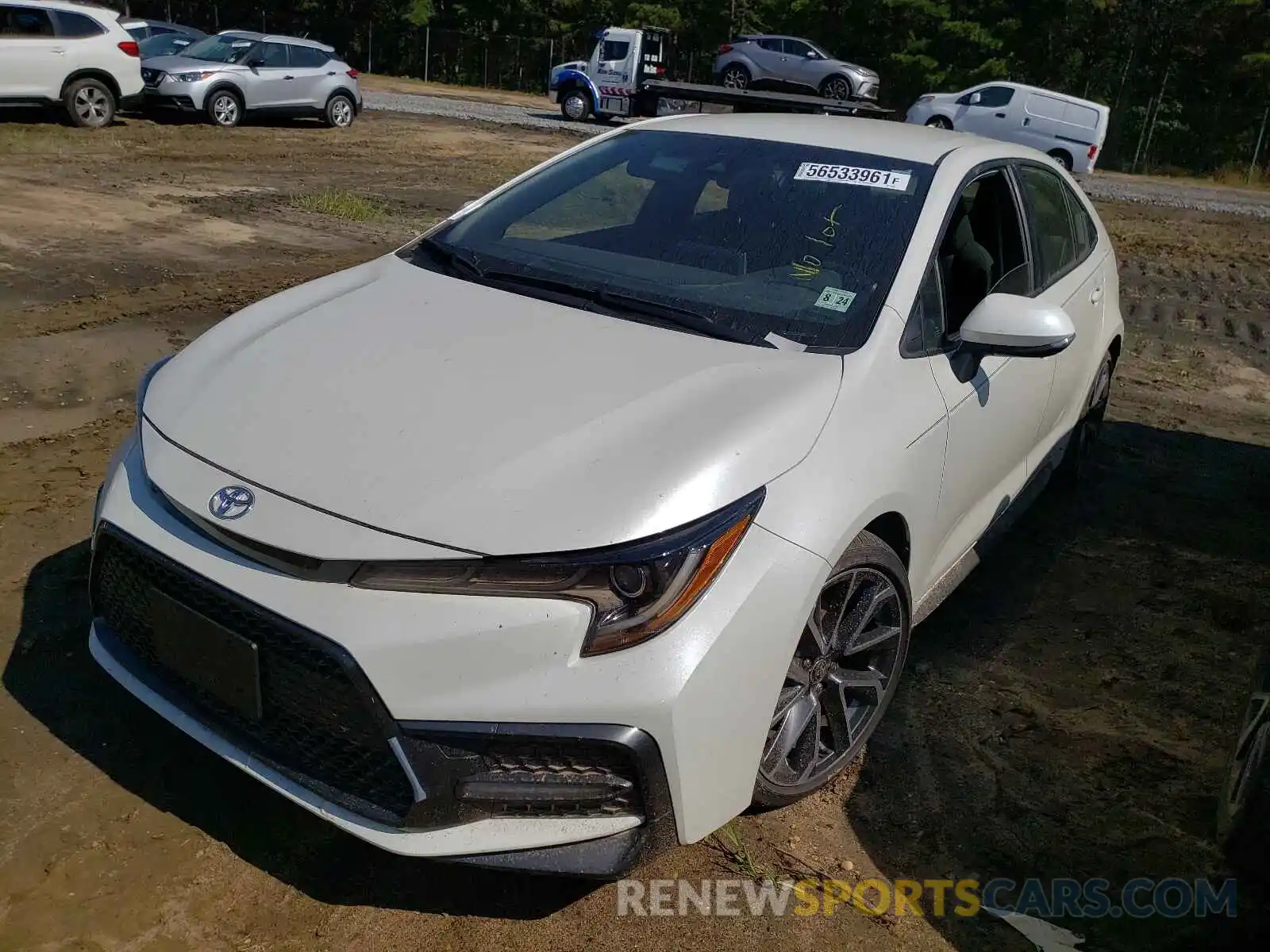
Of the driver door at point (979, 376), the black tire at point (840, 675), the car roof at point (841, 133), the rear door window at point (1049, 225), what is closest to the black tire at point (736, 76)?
the rear door window at point (1049, 225)

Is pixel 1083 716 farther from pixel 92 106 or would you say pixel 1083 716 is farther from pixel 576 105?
pixel 576 105

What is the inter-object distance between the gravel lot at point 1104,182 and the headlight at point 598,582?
19.4 m

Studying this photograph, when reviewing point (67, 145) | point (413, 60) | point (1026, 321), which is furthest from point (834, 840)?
point (413, 60)

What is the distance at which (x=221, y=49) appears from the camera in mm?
18203

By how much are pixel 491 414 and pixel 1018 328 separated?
5.12 feet

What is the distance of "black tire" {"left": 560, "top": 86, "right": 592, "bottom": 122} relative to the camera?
1023 inches

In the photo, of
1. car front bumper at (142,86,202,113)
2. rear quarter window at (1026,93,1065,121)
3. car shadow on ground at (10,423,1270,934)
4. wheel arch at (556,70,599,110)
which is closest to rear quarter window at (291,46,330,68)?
car front bumper at (142,86,202,113)

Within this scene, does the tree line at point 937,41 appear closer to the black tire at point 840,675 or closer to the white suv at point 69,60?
the white suv at point 69,60

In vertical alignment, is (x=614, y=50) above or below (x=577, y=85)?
above

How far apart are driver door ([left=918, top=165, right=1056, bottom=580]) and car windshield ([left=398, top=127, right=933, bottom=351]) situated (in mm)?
217

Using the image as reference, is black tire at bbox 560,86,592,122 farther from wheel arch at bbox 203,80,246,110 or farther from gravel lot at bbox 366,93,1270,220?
wheel arch at bbox 203,80,246,110

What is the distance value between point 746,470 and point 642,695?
1.90ft

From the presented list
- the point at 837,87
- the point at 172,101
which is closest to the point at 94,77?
the point at 172,101

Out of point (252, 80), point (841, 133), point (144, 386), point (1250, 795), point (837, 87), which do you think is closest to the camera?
point (1250, 795)
